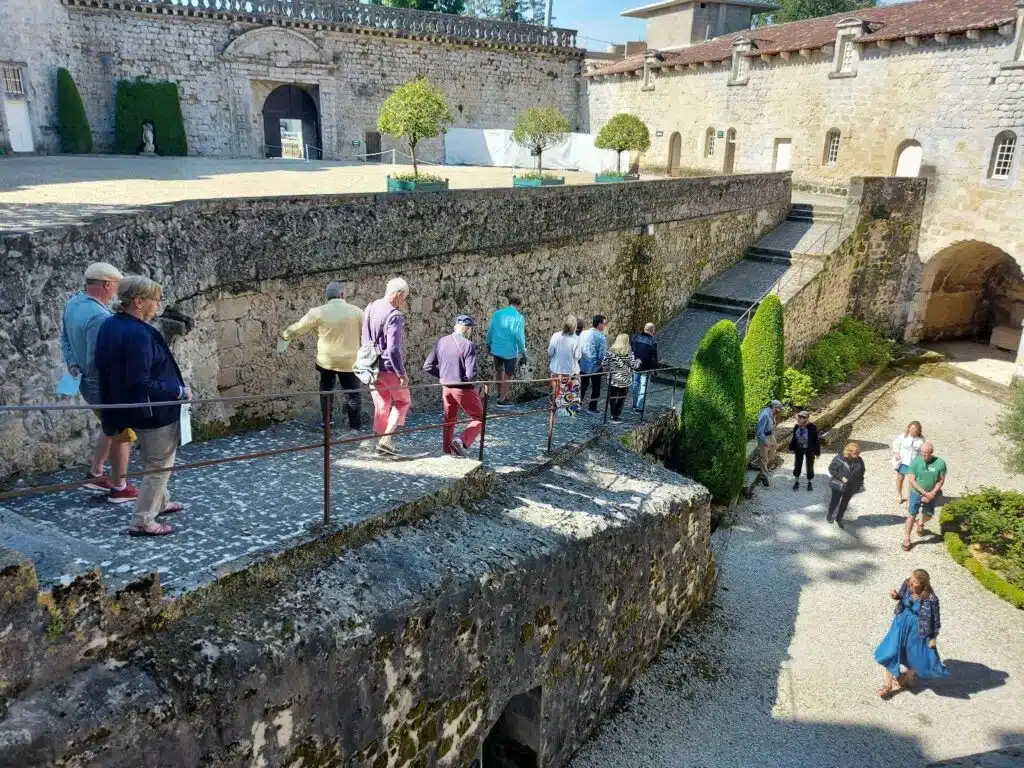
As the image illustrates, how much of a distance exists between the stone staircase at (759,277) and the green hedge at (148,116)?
1557 cm

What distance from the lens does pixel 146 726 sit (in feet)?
10.7

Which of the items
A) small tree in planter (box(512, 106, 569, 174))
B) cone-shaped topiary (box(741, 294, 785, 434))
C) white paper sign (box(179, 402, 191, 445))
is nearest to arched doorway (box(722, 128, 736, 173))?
small tree in planter (box(512, 106, 569, 174))

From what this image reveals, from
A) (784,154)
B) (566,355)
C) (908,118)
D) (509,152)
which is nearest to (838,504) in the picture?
(566,355)

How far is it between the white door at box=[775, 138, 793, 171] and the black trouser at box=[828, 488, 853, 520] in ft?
46.5

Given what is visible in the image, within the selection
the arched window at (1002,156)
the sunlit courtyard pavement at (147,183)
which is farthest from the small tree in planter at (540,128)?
the arched window at (1002,156)

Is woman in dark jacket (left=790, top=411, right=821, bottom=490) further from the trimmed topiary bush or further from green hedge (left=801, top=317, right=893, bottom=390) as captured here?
green hedge (left=801, top=317, right=893, bottom=390)

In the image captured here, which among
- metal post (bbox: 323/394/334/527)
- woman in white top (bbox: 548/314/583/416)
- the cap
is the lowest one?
woman in white top (bbox: 548/314/583/416)

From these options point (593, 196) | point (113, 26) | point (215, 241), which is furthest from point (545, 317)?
point (113, 26)

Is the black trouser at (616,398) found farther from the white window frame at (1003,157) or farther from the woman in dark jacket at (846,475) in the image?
the white window frame at (1003,157)

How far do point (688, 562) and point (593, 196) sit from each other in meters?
5.85

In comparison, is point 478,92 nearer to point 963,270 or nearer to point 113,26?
point 113,26

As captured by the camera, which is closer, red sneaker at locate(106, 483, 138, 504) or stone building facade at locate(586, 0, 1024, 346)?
red sneaker at locate(106, 483, 138, 504)

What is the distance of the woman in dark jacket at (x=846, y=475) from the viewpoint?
1009cm

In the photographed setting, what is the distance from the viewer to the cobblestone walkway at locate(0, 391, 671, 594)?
383 centimetres
